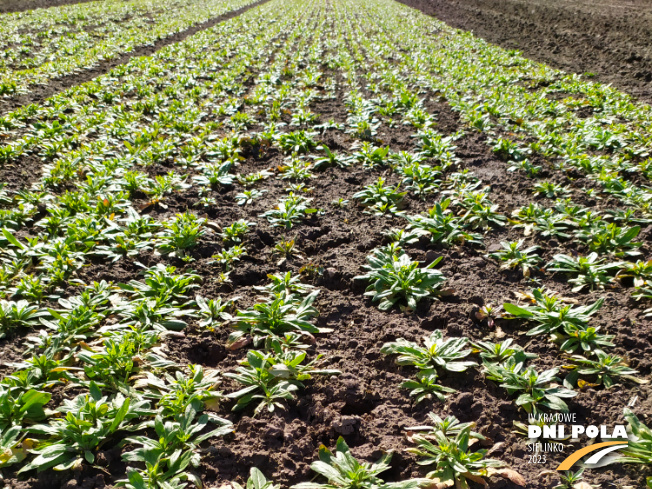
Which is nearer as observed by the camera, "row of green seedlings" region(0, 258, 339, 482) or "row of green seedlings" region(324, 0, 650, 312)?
"row of green seedlings" region(0, 258, 339, 482)

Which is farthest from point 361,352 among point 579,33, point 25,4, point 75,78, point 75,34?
point 25,4

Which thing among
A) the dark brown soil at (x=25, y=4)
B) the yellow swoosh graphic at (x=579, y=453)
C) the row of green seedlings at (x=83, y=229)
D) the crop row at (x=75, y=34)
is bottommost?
the yellow swoosh graphic at (x=579, y=453)

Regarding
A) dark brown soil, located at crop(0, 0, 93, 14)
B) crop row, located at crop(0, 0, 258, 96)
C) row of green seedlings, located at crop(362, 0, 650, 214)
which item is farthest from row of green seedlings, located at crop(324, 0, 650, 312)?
dark brown soil, located at crop(0, 0, 93, 14)

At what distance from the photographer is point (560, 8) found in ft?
59.7

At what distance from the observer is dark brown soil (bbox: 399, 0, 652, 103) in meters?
9.77

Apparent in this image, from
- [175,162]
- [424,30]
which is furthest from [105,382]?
[424,30]

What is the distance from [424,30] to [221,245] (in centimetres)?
1731

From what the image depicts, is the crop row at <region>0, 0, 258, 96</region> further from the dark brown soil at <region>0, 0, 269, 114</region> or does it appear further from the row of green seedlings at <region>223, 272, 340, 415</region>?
the row of green seedlings at <region>223, 272, 340, 415</region>

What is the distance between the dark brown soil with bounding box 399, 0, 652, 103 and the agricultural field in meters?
2.94

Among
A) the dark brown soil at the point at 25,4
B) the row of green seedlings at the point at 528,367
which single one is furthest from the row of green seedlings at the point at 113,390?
the dark brown soil at the point at 25,4

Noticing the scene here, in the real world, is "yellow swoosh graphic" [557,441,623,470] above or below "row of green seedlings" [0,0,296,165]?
below

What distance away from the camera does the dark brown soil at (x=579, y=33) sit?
Result: 9.77 m

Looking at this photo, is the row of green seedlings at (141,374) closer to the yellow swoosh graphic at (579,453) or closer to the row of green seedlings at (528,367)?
the row of green seedlings at (528,367)

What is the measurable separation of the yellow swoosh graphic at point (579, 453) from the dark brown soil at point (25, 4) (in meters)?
23.7
